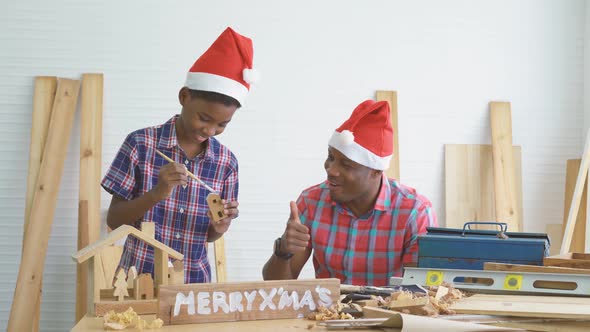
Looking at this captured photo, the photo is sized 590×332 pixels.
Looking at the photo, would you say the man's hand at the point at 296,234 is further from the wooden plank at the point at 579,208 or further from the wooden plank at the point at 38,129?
the wooden plank at the point at 579,208

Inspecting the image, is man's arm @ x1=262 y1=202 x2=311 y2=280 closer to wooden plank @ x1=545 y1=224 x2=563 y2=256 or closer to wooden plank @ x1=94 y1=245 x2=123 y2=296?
wooden plank @ x1=94 y1=245 x2=123 y2=296

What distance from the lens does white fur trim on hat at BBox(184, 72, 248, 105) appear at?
278 cm

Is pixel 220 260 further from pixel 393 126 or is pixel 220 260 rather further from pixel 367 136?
pixel 367 136

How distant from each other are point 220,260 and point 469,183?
1.59 metres

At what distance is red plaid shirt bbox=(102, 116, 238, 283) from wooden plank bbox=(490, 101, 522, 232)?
2230 mm

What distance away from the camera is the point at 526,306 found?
73.9 inches

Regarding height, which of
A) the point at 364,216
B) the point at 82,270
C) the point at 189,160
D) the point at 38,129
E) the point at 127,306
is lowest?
the point at 82,270

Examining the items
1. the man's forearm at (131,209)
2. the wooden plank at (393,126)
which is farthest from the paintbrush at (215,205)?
the wooden plank at (393,126)

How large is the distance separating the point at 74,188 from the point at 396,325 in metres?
3.11

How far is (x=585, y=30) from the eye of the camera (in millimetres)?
4707

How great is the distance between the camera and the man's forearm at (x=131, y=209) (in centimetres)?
261

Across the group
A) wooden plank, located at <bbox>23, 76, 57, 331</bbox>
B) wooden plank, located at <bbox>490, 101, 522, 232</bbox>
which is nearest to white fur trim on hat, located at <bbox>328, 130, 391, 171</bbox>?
wooden plank, located at <bbox>490, 101, 522, 232</bbox>

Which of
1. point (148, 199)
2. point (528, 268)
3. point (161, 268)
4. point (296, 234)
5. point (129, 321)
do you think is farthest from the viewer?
point (148, 199)

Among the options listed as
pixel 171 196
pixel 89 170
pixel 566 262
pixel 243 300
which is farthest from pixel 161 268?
pixel 89 170
